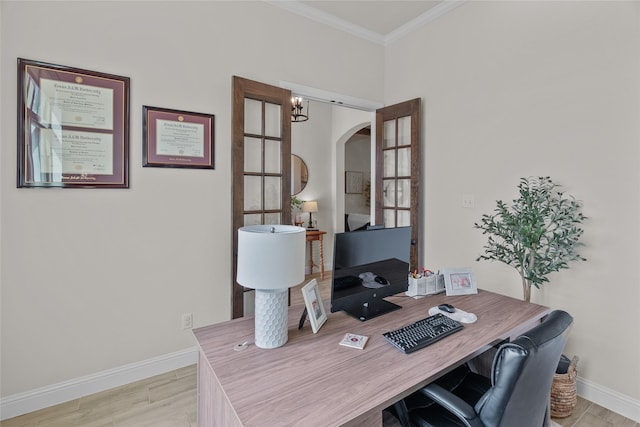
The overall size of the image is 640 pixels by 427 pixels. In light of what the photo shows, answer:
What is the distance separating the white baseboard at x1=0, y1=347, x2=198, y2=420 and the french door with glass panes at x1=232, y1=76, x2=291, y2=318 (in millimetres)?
558

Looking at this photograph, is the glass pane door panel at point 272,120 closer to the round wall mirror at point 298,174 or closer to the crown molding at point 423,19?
the crown molding at point 423,19

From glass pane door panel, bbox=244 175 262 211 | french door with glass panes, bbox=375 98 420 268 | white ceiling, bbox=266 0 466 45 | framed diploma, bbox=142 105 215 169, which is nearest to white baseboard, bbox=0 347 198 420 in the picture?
glass pane door panel, bbox=244 175 262 211

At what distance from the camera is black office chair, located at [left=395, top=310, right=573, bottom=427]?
0.97 m

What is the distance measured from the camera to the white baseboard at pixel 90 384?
1926mm

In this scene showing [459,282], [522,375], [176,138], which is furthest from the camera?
[176,138]

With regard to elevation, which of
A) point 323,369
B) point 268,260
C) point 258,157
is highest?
point 258,157

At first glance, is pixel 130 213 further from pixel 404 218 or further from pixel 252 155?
pixel 404 218

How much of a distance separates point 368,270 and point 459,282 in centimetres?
71

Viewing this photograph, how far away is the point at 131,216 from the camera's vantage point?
7.42 ft

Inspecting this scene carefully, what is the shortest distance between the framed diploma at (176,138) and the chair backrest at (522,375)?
2.31m

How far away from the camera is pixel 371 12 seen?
304cm

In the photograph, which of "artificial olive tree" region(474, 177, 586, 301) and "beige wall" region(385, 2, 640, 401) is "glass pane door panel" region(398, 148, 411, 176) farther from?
"artificial olive tree" region(474, 177, 586, 301)

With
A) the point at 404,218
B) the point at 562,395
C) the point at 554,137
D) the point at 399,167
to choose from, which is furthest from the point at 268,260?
the point at 399,167

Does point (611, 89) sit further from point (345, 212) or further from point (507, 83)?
point (345, 212)
